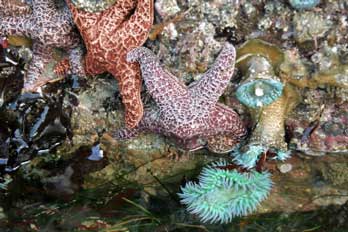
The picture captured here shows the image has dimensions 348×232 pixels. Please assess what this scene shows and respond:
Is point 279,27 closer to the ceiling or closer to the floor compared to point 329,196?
closer to the ceiling

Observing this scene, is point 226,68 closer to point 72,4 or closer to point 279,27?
point 279,27

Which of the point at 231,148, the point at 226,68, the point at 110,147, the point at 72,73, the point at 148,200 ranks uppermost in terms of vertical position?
the point at 226,68

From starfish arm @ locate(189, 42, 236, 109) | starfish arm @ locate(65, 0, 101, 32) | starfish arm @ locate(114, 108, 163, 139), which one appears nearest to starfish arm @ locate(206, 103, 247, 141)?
starfish arm @ locate(189, 42, 236, 109)

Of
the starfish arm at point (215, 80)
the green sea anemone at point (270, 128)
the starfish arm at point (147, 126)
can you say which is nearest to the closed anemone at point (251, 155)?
the green sea anemone at point (270, 128)

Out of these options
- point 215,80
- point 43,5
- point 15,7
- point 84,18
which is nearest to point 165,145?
point 215,80

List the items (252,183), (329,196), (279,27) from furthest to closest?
(329,196) < (252,183) < (279,27)

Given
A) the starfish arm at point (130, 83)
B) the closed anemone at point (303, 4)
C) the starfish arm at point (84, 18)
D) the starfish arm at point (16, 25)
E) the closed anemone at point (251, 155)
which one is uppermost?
the closed anemone at point (303, 4)

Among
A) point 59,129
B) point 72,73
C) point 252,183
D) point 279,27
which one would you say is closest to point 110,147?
point 59,129

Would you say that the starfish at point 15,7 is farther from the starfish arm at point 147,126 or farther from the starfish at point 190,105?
the starfish arm at point 147,126
